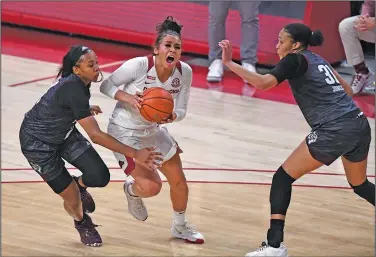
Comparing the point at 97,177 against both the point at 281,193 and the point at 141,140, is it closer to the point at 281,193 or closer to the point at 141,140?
the point at 141,140

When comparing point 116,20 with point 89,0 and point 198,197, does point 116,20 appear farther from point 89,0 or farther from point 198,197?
point 198,197

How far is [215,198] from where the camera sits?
7.67 meters

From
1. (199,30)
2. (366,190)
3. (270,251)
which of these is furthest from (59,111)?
(199,30)

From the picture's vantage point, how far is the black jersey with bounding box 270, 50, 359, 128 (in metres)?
6.14

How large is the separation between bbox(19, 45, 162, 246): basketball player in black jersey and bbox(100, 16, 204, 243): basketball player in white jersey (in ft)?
0.72

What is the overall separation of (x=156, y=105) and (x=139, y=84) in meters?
0.36

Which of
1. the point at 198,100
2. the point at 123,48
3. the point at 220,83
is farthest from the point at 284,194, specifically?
the point at 123,48

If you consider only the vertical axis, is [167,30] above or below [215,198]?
above

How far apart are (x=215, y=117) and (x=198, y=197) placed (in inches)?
100

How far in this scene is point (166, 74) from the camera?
636cm

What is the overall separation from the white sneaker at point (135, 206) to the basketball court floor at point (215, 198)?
0.12m

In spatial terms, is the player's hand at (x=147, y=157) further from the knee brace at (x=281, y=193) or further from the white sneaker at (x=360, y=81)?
the white sneaker at (x=360, y=81)

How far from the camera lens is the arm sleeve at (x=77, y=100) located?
6.01 meters

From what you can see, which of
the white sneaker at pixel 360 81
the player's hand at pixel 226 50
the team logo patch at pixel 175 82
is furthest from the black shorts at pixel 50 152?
the white sneaker at pixel 360 81
